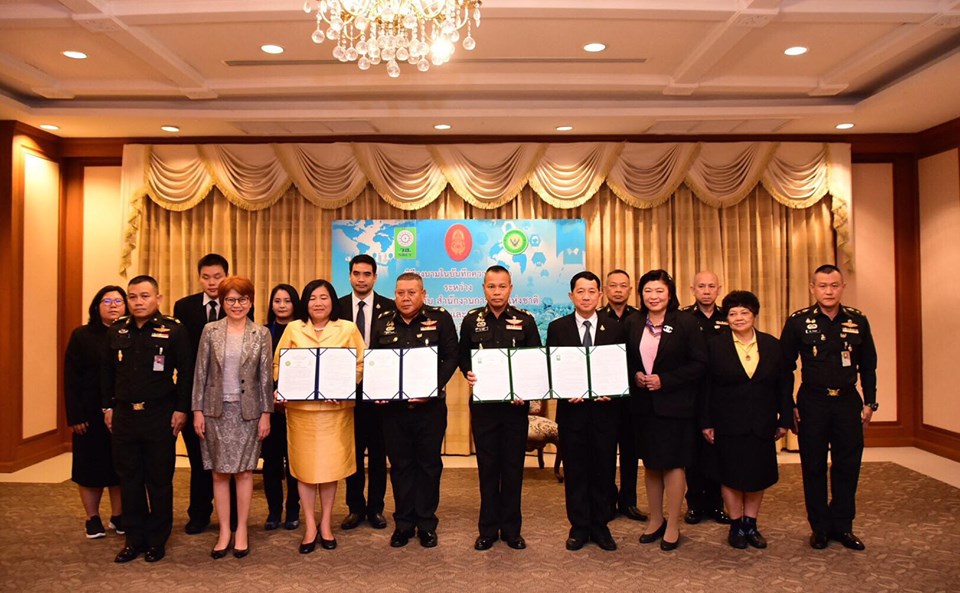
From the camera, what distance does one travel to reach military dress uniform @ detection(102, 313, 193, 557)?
3.91 metres

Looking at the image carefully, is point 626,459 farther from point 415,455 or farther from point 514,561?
point 415,455

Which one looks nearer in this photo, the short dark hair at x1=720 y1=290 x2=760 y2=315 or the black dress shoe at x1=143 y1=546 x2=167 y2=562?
the black dress shoe at x1=143 y1=546 x2=167 y2=562

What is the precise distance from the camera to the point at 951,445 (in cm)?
661

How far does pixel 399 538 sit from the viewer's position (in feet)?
13.8

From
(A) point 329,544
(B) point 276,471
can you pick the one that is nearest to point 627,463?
(A) point 329,544

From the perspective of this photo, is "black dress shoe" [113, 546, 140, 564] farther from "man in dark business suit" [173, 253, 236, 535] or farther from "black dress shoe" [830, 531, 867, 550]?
"black dress shoe" [830, 531, 867, 550]

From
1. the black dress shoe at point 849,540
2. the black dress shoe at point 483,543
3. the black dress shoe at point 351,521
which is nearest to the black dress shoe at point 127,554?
the black dress shoe at point 351,521

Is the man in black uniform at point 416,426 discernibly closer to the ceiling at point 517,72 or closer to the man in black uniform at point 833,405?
the ceiling at point 517,72

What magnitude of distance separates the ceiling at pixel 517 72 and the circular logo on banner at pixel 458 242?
98cm

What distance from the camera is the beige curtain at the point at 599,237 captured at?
6.93 m

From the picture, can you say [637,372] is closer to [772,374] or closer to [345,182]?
[772,374]

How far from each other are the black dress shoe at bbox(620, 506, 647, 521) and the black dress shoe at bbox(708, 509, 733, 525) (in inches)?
17.7

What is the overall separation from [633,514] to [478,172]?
3630 millimetres

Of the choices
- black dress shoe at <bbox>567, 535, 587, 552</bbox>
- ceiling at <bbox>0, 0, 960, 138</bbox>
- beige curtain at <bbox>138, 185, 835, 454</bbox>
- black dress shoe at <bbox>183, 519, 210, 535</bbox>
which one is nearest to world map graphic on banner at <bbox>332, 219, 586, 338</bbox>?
beige curtain at <bbox>138, 185, 835, 454</bbox>
